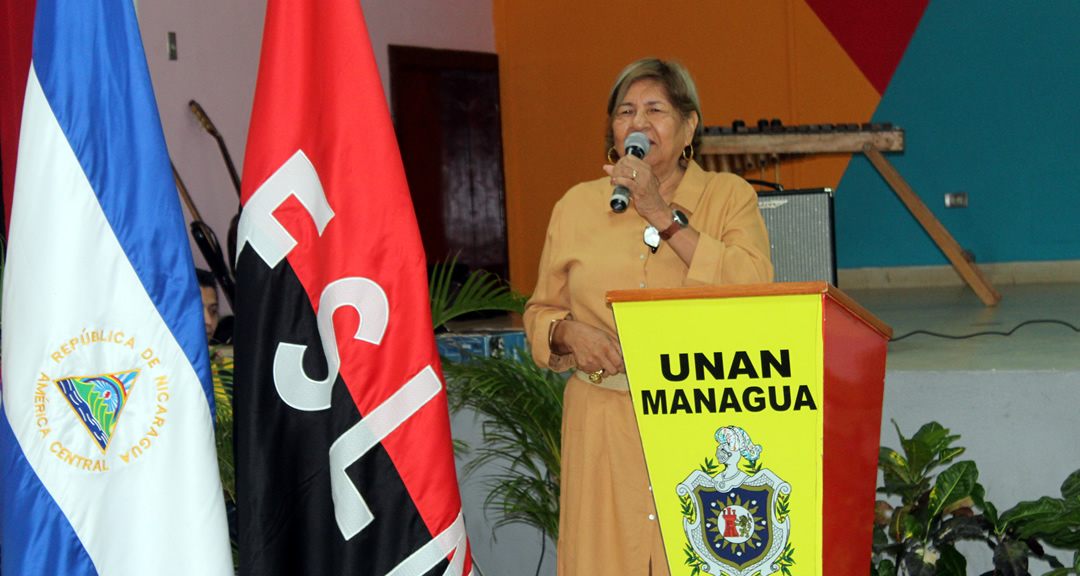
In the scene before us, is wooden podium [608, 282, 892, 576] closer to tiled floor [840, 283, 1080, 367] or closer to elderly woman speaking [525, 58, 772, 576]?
elderly woman speaking [525, 58, 772, 576]

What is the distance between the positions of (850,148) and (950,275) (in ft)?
6.52

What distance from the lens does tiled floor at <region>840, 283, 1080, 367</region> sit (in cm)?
269

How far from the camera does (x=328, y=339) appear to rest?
1544 mm

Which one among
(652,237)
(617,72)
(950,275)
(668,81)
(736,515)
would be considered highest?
(617,72)

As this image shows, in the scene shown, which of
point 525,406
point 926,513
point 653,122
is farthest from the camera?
point 525,406

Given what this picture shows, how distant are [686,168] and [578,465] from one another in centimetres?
55

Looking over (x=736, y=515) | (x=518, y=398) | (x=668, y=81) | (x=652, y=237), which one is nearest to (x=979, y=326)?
(x=518, y=398)

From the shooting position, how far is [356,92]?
5.16 ft

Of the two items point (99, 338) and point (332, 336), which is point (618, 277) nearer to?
point (332, 336)

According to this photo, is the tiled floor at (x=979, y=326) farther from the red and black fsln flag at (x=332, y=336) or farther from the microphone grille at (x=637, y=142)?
the red and black fsln flag at (x=332, y=336)

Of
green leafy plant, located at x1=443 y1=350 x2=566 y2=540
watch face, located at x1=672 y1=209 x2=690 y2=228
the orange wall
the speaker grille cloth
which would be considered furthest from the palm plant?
the orange wall

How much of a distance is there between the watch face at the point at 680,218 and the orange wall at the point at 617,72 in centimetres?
552

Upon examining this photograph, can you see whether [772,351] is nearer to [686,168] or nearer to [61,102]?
[686,168]

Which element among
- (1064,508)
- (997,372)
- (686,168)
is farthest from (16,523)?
(997,372)
